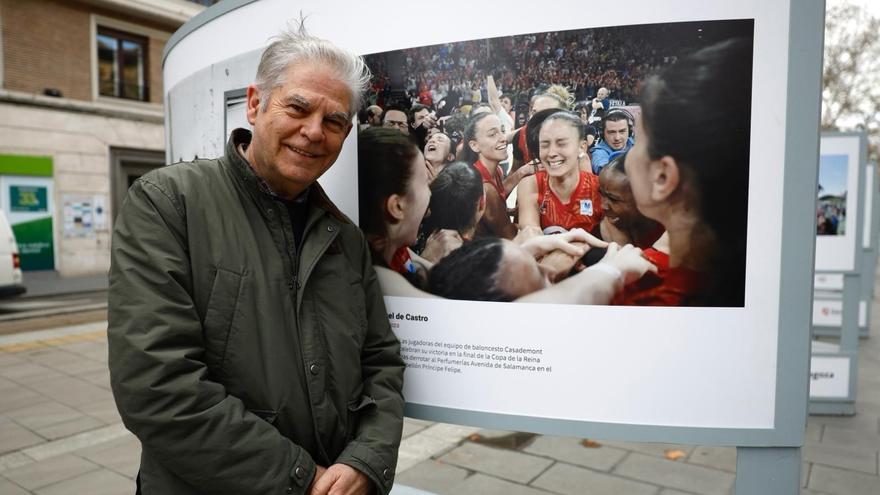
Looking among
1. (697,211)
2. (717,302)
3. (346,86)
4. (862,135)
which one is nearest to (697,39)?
(697,211)

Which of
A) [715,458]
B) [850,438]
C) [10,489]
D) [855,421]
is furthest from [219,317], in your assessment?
[855,421]

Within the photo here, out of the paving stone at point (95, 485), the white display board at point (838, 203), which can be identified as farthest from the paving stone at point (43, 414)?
the white display board at point (838, 203)

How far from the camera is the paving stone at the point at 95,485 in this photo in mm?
3598

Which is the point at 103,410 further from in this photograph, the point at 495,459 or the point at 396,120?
the point at 396,120

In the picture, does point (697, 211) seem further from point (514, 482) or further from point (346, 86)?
point (514, 482)

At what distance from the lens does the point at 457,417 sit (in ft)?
5.97

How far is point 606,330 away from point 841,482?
3221 mm

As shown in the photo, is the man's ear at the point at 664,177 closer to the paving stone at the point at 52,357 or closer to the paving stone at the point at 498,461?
the paving stone at the point at 498,461

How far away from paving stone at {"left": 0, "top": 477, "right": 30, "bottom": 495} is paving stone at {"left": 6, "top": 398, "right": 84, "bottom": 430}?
1085 mm

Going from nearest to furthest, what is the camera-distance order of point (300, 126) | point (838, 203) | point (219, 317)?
point (219, 317)
point (300, 126)
point (838, 203)

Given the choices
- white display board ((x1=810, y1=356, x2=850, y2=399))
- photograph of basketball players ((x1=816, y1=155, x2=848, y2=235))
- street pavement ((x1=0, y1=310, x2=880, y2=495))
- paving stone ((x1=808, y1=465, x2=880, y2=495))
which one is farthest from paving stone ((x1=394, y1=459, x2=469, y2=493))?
photograph of basketball players ((x1=816, y1=155, x2=848, y2=235))

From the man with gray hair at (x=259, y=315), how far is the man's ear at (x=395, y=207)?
0.66 feet

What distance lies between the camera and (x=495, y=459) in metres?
4.10

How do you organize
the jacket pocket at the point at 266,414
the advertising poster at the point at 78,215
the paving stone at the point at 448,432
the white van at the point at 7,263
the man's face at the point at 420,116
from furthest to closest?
the advertising poster at the point at 78,215 < the white van at the point at 7,263 < the paving stone at the point at 448,432 < the man's face at the point at 420,116 < the jacket pocket at the point at 266,414
